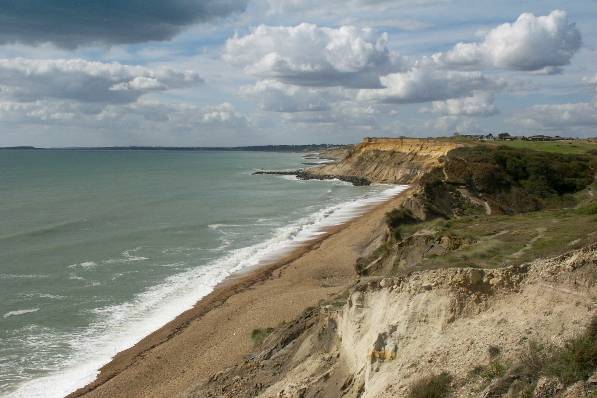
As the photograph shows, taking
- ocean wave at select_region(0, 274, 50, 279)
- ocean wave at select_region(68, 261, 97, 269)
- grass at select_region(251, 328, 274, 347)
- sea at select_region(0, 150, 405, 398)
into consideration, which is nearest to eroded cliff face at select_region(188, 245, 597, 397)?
grass at select_region(251, 328, 274, 347)

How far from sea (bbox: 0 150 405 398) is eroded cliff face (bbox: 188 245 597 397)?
32.9ft

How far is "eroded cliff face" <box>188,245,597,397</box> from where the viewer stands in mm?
9516

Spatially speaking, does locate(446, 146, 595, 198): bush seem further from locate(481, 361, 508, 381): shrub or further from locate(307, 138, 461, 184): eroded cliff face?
locate(307, 138, 461, 184): eroded cliff face

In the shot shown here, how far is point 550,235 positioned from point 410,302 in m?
4.87

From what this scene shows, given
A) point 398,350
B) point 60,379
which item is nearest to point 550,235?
point 398,350

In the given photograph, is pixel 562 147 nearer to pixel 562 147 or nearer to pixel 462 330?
pixel 562 147

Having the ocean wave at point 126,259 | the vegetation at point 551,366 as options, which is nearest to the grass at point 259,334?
the vegetation at point 551,366

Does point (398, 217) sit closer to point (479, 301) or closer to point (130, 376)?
point (130, 376)

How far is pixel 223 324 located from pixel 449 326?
13.4m

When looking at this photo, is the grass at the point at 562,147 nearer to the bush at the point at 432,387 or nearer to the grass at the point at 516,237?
the grass at the point at 516,237

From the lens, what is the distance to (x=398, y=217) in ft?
98.4

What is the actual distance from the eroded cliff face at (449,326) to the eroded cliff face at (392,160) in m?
69.0

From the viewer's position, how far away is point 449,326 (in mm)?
10523

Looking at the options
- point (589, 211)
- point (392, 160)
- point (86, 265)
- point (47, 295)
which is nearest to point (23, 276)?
point (86, 265)
